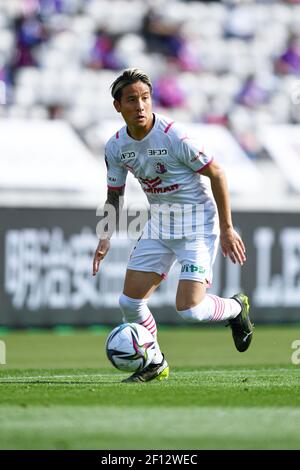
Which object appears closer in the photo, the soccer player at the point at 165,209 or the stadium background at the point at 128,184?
the soccer player at the point at 165,209

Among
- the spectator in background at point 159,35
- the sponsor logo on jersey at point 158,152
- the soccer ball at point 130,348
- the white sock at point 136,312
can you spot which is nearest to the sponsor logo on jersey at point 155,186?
the sponsor logo on jersey at point 158,152

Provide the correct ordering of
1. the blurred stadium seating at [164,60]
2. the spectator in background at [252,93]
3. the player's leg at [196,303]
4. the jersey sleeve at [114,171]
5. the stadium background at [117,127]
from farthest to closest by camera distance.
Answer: the spectator in background at [252,93], the blurred stadium seating at [164,60], the stadium background at [117,127], the jersey sleeve at [114,171], the player's leg at [196,303]

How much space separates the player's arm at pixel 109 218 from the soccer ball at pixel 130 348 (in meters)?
0.81

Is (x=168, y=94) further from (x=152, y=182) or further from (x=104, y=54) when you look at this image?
(x=152, y=182)

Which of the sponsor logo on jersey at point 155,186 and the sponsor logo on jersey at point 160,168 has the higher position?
the sponsor logo on jersey at point 160,168

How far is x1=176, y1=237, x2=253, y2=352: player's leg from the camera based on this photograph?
26.0 feet

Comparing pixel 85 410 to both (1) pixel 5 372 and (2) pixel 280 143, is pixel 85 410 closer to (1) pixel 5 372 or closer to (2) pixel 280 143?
(1) pixel 5 372

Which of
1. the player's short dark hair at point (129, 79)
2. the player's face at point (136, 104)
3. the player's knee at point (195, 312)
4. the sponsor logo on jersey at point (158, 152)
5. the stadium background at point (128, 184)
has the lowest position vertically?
the player's knee at point (195, 312)

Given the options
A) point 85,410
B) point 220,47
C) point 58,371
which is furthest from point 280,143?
point 85,410

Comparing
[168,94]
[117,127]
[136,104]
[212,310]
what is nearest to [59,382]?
[212,310]

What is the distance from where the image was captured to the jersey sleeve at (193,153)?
7.86 meters

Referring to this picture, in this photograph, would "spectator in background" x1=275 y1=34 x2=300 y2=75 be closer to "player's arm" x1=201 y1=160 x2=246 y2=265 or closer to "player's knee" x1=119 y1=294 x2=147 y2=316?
"player's arm" x1=201 y1=160 x2=246 y2=265

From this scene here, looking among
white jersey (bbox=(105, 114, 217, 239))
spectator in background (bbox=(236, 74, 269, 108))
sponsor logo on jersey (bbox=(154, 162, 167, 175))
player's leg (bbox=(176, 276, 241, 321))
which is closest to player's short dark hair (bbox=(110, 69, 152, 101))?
white jersey (bbox=(105, 114, 217, 239))

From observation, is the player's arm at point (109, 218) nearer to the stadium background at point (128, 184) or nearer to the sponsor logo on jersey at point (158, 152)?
the sponsor logo on jersey at point (158, 152)
